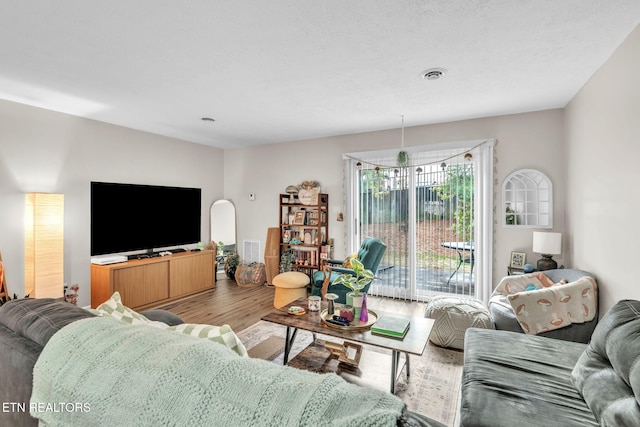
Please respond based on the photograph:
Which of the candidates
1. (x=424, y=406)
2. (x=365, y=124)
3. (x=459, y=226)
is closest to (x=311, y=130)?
(x=365, y=124)

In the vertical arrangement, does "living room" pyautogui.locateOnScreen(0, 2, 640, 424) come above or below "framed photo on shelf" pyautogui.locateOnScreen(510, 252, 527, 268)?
above

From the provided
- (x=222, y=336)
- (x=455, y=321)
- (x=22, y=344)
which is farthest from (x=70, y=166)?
(x=455, y=321)

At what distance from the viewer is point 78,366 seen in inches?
35.9

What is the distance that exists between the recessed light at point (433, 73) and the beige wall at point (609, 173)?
1.16 metres

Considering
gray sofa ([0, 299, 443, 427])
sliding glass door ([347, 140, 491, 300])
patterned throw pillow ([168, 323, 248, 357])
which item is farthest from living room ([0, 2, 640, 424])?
gray sofa ([0, 299, 443, 427])

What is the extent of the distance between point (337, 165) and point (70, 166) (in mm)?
3499

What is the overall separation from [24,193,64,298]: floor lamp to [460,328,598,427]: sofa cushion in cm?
400

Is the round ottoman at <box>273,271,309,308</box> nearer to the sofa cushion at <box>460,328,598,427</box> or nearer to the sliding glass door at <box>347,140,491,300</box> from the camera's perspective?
the sliding glass door at <box>347,140,491,300</box>

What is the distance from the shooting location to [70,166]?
3.71m

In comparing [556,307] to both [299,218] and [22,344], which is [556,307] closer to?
[22,344]

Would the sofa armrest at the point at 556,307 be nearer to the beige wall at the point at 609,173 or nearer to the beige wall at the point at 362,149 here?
the beige wall at the point at 609,173

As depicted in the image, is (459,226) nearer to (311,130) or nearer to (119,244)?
(311,130)

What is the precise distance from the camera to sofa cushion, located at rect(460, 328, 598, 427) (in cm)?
134

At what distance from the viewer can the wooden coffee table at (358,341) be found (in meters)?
2.01
